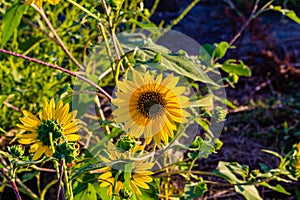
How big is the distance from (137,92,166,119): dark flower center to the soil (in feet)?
1.70

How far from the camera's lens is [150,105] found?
722mm

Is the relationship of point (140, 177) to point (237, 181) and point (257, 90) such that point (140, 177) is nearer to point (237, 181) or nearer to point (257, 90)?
point (237, 181)

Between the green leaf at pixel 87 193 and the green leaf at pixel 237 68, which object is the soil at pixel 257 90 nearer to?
the green leaf at pixel 237 68

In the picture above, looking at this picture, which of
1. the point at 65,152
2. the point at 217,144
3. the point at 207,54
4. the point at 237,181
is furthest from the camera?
the point at 207,54

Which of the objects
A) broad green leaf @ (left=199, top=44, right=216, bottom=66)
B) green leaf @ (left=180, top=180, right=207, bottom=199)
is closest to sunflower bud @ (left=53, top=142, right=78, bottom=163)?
green leaf @ (left=180, top=180, right=207, bottom=199)

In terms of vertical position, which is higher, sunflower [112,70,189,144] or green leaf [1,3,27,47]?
green leaf [1,3,27,47]

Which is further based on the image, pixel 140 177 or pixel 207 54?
pixel 207 54

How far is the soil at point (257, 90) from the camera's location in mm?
1588

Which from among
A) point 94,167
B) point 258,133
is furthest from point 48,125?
point 258,133

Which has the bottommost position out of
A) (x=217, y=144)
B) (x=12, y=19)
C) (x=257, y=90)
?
(x=257, y=90)

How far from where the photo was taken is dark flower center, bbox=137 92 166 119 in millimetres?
726

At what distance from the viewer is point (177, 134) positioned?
0.90 m

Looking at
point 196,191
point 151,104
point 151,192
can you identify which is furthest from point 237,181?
point 151,104

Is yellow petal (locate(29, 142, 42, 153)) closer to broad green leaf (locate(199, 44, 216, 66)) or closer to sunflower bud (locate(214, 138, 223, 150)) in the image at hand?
sunflower bud (locate(214, 138, 223, 150))
